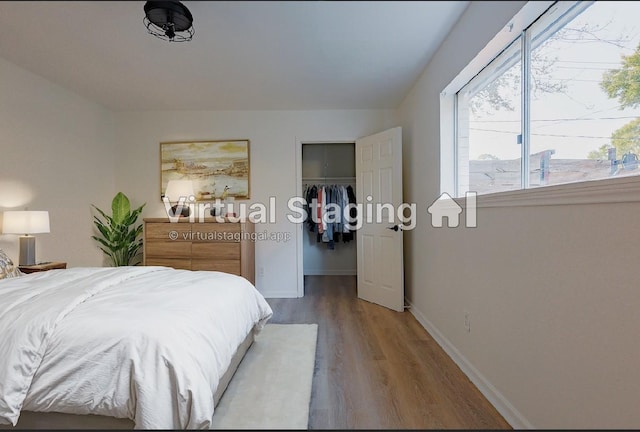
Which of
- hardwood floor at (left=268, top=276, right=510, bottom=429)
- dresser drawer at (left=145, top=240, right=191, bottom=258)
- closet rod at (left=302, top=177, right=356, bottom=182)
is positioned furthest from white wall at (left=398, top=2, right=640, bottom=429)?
closet rod at (left=302, top=177, right=356, bottom=182)

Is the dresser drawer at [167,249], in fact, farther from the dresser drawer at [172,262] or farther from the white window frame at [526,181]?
the white window frame at [526,181]

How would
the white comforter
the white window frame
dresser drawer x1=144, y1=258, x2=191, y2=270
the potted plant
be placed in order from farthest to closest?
1. the potted plant
2. dresser drawer x1=144, y1=258, x2=191, y2=270
3. the white comforter
4. the white window frame

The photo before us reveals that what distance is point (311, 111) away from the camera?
3.85m

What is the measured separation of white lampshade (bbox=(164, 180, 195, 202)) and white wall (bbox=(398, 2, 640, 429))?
114 inches

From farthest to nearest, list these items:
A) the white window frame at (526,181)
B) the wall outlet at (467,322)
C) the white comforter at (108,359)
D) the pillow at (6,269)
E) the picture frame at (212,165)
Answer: the picture frame at (212,165) < the pillow at (6,269) < the wall outlet at (467,322) < the white comforter at (108,359) < the white window frame at (526,181)

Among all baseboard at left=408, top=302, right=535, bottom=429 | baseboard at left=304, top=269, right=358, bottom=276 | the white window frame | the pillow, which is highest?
the white window frame

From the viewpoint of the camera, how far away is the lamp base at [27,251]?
262 centimetres

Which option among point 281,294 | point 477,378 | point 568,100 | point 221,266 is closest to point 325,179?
point 281,294

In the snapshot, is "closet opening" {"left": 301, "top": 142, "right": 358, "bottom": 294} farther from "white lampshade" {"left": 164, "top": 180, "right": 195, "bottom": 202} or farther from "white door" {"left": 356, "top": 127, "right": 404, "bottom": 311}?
"white lampshade" {"left": 164, "top": 180, "right": 195, "bottom": 202}

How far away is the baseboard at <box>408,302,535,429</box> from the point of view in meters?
0.53

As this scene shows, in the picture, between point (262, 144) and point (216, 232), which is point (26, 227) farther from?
point (262, 144)

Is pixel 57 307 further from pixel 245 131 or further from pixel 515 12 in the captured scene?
pixel 245 131

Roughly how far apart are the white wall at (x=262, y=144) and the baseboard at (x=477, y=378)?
1744mm

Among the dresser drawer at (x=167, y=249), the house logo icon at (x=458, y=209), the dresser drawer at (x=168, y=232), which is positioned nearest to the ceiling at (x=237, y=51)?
the house logo icon at (x=458, y=209)
